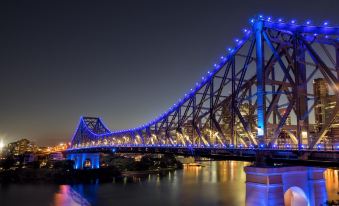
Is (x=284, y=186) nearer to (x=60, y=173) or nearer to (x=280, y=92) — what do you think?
(x=280, y=92)

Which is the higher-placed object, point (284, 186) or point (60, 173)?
point (284, 186)

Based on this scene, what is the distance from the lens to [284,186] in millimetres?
25922

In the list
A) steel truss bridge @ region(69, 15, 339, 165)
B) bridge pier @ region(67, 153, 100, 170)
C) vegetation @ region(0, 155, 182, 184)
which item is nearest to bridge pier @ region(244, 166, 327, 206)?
steel truss bridge @ region(69, 15, 339, 165)

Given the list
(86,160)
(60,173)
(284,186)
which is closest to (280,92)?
(284,186)

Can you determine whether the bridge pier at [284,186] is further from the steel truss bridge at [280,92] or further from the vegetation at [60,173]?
the vegetation at [60,173]

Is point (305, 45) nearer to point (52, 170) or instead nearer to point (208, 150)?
point (208, 150)

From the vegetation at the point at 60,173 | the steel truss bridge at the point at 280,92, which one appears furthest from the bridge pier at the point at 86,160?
the steel truss bridge at the point at 280,92

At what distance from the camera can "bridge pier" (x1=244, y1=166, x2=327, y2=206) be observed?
24.0m

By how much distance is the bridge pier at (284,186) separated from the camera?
944 inches

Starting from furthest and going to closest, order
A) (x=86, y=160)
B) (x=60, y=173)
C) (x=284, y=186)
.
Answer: (x=86, y=160) < (x=60, y=173) < (x=284, y=186)

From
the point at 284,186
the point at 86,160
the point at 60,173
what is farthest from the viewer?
the point at 86,160

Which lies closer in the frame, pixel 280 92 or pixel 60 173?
pixel 280 92

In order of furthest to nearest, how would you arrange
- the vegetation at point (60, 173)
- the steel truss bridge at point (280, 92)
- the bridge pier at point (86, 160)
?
the bridge pier at point (86, 160), the vegetation at point (60, 173), the steel truss bridge at point (280, 92)

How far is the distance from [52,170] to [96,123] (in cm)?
4178
